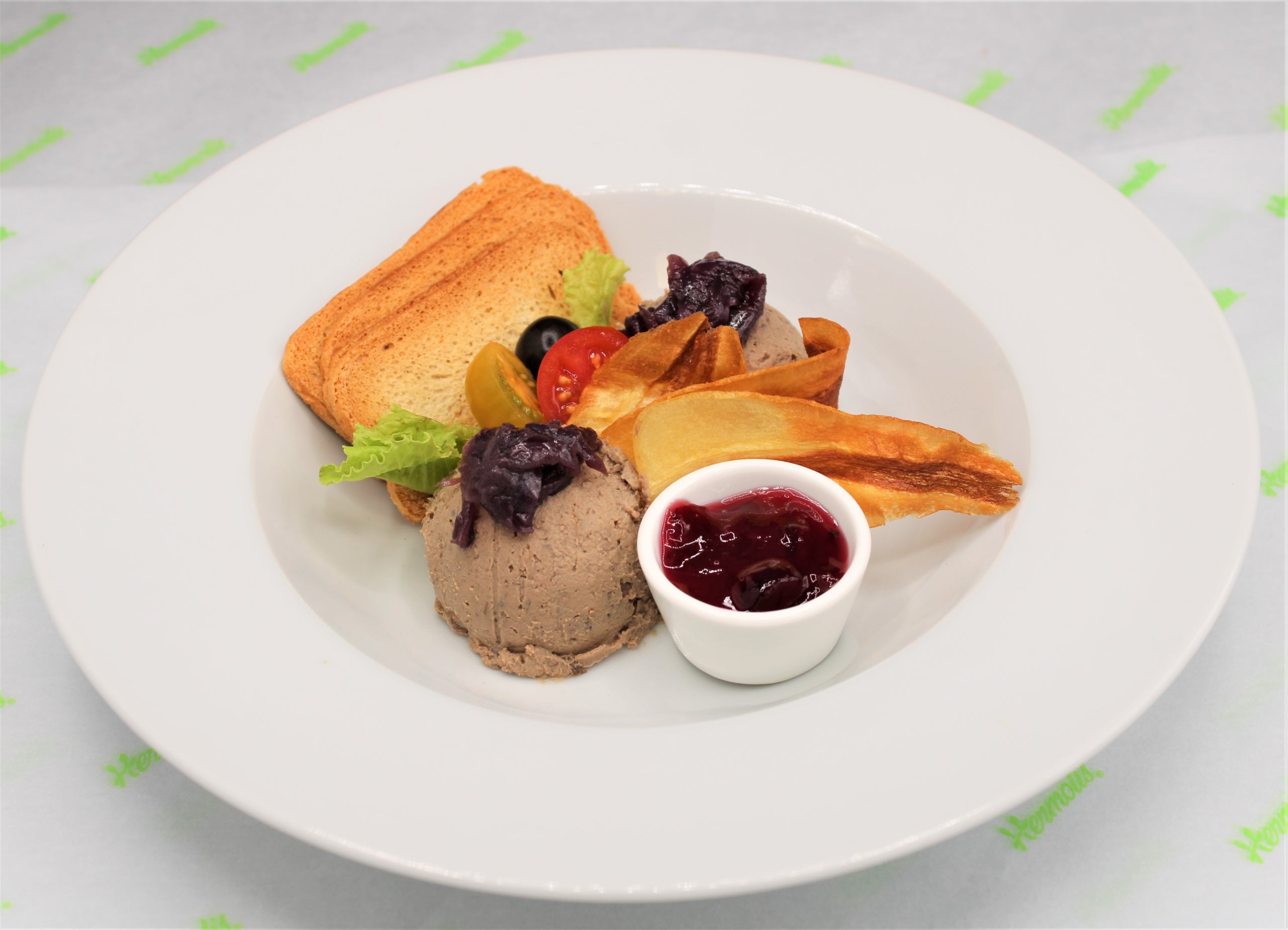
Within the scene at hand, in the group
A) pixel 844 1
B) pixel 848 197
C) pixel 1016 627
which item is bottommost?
pixel 1016 627

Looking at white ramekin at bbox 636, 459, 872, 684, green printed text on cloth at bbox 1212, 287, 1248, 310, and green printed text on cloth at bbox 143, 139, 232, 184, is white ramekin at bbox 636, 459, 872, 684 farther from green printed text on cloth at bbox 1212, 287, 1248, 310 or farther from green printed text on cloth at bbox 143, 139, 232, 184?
green printed text on cloth at bbox 143, 139, 232, 184

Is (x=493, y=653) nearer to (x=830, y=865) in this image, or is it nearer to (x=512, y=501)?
(x=512, y=501)

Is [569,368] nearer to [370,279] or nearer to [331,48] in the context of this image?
[370,279]

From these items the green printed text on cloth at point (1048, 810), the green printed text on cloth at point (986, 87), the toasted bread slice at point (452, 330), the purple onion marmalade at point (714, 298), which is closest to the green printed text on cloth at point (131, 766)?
the toasted bread slice at point (452, 330)

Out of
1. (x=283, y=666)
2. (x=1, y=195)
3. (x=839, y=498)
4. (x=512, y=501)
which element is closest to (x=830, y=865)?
(x=839, y=498)

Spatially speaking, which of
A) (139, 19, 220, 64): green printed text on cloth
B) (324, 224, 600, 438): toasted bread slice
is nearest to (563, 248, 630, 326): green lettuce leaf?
(324, 224, 600, 438): toasted bread slice

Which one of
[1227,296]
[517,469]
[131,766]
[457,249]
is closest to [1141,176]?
[1227,296]
